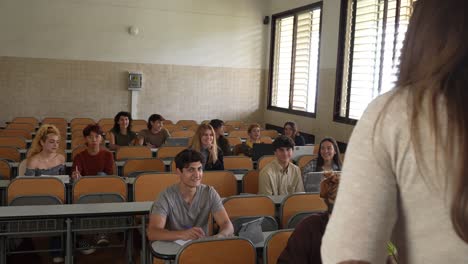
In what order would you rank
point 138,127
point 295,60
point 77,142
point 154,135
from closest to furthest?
point 77,142, point 154,135, point 138,127, point 295,60

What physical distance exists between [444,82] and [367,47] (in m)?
7.56

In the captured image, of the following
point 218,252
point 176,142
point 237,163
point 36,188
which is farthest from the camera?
point 176,142

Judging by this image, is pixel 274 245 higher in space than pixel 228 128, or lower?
lower

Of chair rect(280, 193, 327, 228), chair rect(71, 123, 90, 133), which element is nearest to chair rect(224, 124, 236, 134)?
chair rect(71, 123, 90, 133)

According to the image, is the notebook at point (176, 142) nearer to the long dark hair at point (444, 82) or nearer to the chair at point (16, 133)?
the chair at point (16, 133)

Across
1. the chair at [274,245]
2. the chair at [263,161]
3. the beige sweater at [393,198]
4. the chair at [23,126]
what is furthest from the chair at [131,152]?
the beige sweater at [393,198]

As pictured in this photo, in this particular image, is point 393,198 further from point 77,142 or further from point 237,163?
point 77,142

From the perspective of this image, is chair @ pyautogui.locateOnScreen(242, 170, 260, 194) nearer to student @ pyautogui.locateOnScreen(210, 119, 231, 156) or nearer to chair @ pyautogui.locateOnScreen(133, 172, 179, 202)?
chair @ pyautogui.locateOnScreen(133, 172, 179, 202)

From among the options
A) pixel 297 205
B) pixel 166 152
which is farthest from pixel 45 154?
pixel 297 205

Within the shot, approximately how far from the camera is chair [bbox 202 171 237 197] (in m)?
4.81

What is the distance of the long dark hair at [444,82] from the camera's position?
747 millimetres

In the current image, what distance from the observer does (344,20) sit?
8555mm

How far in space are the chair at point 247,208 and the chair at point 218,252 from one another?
81cm

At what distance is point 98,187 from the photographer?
432 cm
